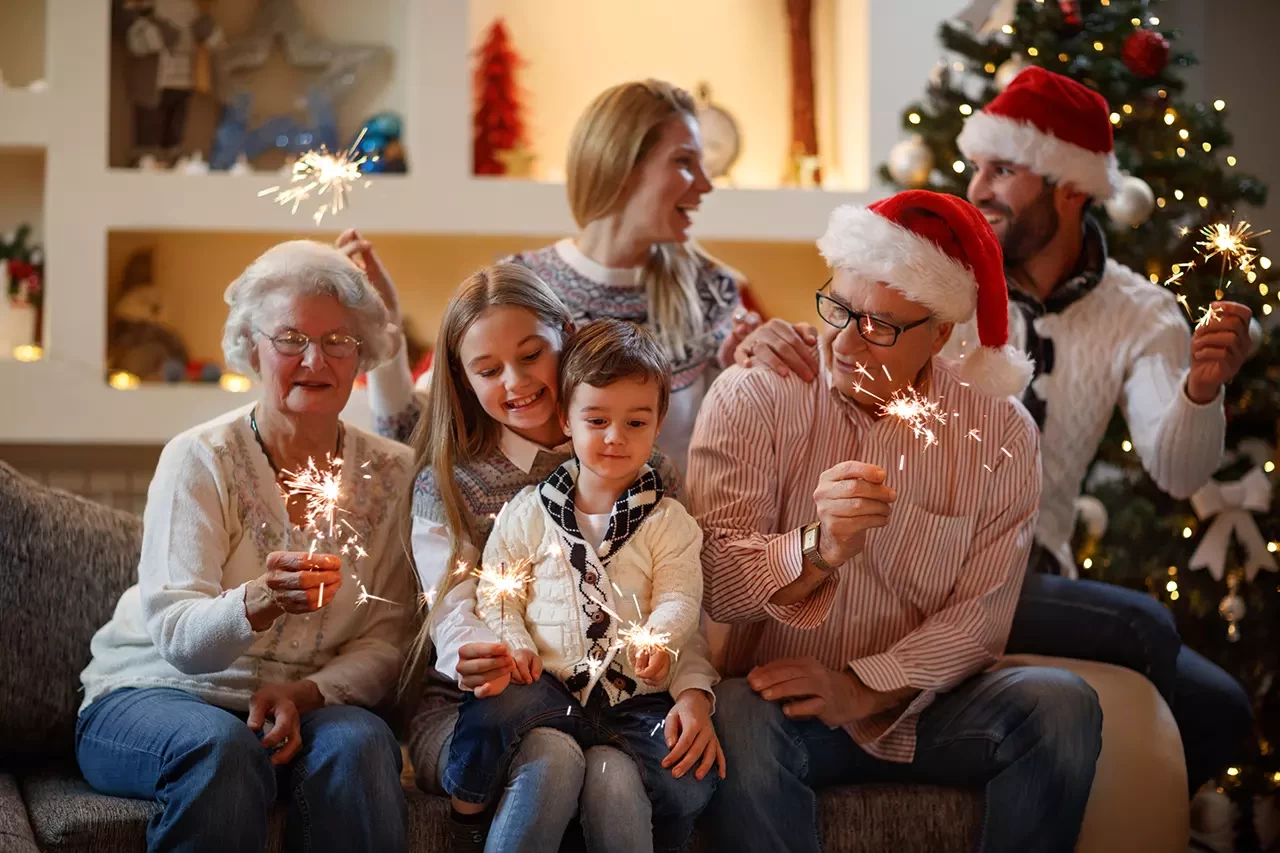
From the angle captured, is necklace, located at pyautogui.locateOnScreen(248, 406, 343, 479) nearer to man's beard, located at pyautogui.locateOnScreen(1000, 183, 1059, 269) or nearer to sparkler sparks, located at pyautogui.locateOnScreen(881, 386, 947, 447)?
sparkler sparks, located at pyautogui.locateOnScreen(881, 386, 947, 447)

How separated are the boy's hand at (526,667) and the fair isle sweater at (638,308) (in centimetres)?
74

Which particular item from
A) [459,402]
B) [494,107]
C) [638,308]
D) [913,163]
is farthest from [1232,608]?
[494,107]

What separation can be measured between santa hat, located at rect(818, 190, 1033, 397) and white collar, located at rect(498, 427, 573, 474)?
0.51 m

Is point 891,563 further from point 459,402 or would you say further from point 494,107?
point 494,107

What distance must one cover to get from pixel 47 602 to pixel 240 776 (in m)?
0.60

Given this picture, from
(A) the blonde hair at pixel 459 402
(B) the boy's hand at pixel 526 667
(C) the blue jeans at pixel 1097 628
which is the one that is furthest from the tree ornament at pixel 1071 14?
(B) the boy's hand at pixel 526 667

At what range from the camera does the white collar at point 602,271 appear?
8.33ft

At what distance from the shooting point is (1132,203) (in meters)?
2.85

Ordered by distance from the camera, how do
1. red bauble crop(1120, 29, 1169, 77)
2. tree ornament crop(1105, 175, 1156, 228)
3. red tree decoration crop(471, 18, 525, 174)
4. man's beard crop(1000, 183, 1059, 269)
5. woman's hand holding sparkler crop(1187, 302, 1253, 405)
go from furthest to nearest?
red tree decoration crop(471, 18, 525, 174) → red bauble crop(1120, 29, 1169, 77) → tree ornament crop(1105, 175, 1156, 228) → man's beard crop(1000, 183, 1059, 269) → woman's hand holding sparkler crop(1187, 302, 1253, 405)

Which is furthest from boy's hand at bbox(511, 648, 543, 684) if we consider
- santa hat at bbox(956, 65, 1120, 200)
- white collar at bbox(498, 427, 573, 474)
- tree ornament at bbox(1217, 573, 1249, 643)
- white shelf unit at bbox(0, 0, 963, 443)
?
white shelf unit at bbox(0, 0, 963, 443)

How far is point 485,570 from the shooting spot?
189 centimetres

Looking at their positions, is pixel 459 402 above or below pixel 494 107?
below

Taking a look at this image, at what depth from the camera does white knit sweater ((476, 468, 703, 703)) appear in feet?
5.96

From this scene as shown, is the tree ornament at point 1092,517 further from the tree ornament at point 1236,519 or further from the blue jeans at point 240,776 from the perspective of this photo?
the blue jeans at point 240,776
